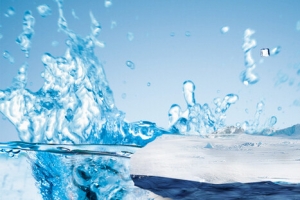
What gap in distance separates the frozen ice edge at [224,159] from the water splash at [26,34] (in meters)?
2.78

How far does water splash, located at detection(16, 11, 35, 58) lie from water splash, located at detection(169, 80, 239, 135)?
2739 mm

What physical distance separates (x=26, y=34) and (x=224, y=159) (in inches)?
161

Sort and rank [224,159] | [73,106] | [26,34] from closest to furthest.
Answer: [224,159], [26,34], [73,106]

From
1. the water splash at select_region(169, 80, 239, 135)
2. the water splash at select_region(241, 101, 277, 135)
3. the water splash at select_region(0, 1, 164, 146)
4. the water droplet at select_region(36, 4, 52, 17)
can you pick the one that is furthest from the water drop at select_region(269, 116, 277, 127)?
the water droplet at select_region(36, 4, 52, 17)

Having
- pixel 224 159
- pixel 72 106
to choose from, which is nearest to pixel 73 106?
pixel 72 106

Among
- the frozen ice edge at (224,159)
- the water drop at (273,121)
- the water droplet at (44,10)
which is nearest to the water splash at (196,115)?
the frozen ice edge at (224,159)

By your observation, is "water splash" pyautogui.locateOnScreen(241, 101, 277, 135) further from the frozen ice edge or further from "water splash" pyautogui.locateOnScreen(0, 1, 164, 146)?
"water splash" pyautogui.locateOnScreen(0, 1, 164, 146)

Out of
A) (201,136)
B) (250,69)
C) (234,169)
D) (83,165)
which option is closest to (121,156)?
(83,165)

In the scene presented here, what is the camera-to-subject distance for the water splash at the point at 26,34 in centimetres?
536

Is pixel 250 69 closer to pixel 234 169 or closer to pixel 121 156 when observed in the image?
pixel 234 169

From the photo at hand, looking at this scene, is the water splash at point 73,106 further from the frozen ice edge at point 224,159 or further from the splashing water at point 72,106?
the frozen ice edge at point 224,159

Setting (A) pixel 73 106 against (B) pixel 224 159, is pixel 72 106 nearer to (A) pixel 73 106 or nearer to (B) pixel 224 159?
(A) pixel 73 106

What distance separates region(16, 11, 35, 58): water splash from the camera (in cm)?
536

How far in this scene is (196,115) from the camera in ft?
18.9
